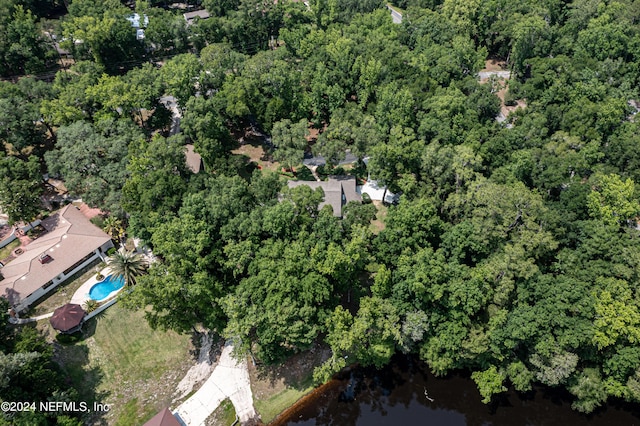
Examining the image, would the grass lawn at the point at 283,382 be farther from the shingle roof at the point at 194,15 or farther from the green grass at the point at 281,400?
the shingle roof at the point at 194,15

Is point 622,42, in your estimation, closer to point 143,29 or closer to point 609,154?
point 609,154

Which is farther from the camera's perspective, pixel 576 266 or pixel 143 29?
pixel 143 29

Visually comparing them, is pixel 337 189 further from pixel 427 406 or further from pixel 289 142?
pixel 427 406

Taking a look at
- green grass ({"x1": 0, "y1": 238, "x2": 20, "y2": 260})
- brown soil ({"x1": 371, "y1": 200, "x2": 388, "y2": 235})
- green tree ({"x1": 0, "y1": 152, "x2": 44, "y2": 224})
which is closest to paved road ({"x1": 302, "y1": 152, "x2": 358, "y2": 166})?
brown soil ({"x1": 371, "y1": 200, "x2": 388, "y2": 235})

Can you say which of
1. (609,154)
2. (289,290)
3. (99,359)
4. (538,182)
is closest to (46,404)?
(99,359)

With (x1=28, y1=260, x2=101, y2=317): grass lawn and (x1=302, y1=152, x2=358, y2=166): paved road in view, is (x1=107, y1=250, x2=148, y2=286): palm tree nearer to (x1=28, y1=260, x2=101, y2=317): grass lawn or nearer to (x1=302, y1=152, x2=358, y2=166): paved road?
(x1=28, y1=260, x2=101, y2=317): grass lawn
